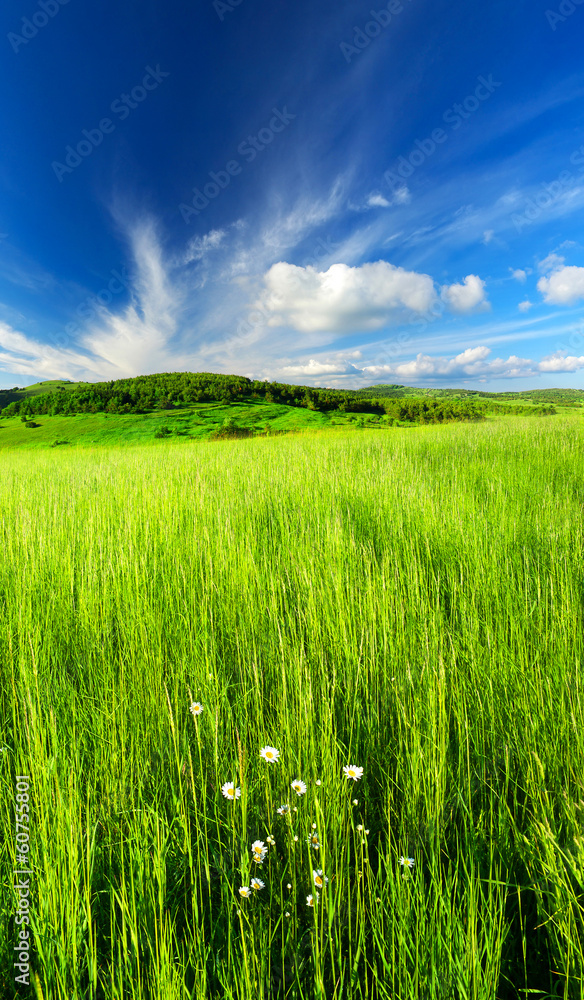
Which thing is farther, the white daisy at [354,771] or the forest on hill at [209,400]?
the forest on hill at [209,400]

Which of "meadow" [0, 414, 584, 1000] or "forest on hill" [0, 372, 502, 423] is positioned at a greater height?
"forest on hill" [0, 372, 502, 423]

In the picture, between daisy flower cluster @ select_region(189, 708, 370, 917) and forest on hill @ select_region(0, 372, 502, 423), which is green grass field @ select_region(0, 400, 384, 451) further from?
daisy flower cluster @ select_region(189, 708, 370, 917)

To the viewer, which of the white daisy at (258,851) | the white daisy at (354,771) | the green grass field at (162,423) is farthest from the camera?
the green grass field at (162,423)

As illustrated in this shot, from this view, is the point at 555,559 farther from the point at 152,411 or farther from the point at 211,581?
the point at 152,411

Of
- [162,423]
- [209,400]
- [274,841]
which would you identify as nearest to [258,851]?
[274,841]

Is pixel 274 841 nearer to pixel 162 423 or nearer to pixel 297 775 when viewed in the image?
pixel 297 775

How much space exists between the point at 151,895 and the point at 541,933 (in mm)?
898

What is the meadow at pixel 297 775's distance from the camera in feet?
2.50

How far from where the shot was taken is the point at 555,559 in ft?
7.94

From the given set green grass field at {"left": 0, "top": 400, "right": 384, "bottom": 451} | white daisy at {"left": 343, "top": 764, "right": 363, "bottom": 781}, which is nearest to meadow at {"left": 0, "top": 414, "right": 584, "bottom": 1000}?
white daisy at {"left": 343, "top": 764, "right": 363, "bottom": 781}

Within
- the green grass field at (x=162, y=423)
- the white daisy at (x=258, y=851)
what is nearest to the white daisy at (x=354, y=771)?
the white daisy at (x=258, y=851)

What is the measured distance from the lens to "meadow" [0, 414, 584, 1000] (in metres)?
0.76

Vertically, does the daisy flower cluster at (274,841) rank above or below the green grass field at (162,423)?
below

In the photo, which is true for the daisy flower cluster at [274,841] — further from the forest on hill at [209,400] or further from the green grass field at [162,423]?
the forest on hill at [209,400]
